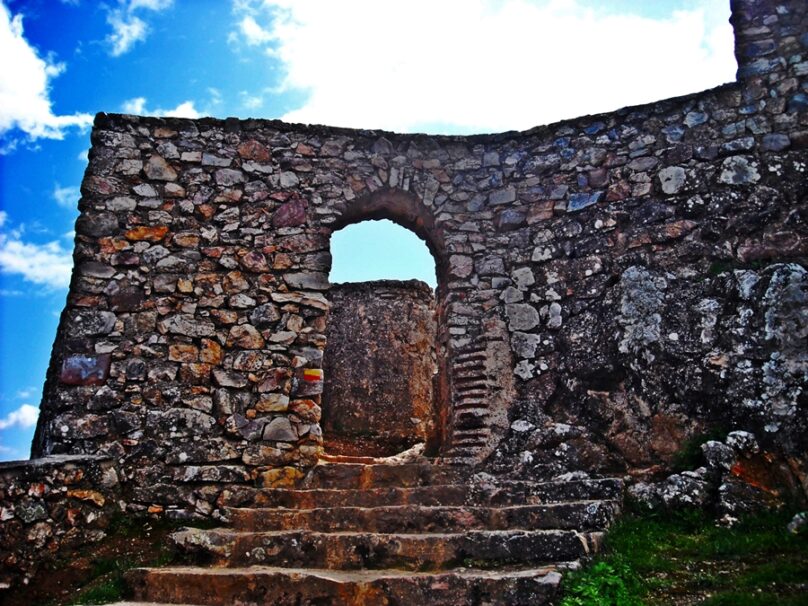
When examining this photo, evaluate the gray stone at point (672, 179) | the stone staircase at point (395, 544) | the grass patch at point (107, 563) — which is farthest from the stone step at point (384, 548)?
the gray stone at point (672, 179)

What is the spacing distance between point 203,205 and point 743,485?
532cm

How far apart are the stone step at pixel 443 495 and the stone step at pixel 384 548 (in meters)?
0.67

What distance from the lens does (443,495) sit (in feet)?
17.1

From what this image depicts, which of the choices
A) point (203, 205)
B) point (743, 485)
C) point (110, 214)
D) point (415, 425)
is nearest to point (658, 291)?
point (743, 485)

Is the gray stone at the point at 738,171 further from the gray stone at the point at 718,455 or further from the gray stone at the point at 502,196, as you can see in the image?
the gray stone at the point at 718,455

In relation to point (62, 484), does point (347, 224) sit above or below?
above

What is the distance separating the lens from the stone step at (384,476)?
5621 millimetres

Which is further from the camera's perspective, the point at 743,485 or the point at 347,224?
the point at 347,224

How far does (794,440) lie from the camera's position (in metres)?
4.81

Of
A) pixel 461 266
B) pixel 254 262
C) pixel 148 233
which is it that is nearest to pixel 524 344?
pixel 461 266

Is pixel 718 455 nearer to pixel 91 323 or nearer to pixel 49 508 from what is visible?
pixel 49 508

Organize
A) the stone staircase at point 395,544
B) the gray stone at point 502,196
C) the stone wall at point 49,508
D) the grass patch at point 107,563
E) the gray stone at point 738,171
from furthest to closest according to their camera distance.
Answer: the gray stone at point 502,196 → the gray stone at point 738,171 → the stone wall at point 49,508 → the grass patch at point 107,563 → the stone staircase at point 395,544

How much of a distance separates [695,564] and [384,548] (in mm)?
1931

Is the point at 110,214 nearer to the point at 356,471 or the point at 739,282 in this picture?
the point at 356,471
